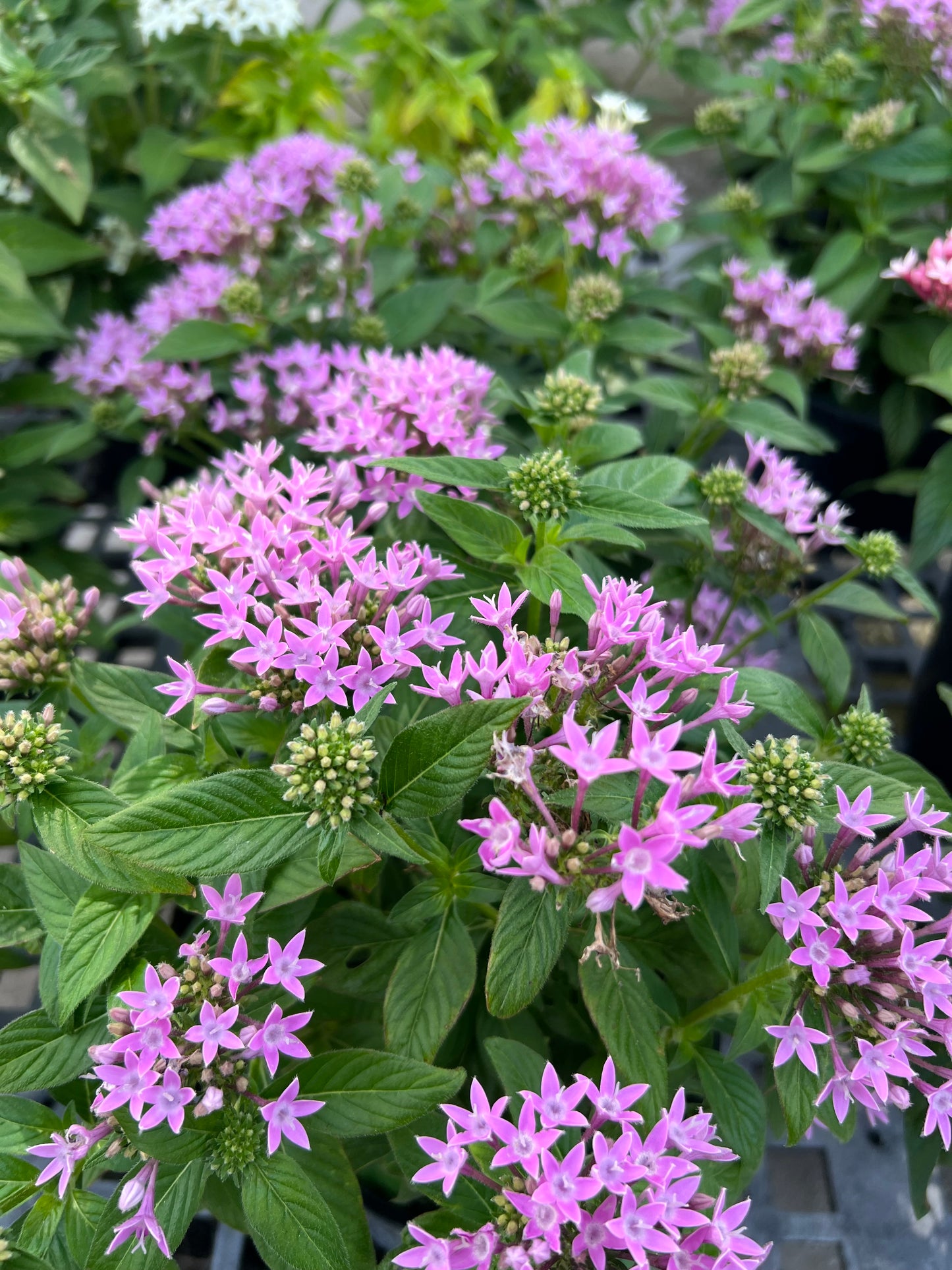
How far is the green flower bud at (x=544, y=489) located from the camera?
0.92 metres

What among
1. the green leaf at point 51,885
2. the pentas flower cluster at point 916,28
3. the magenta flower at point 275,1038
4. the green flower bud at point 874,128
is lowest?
the green leaf at point 51,885

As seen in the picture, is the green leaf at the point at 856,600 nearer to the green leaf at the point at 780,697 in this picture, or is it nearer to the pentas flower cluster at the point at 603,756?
the green leaf at the point at 780,697

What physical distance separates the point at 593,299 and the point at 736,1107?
3.67 ft

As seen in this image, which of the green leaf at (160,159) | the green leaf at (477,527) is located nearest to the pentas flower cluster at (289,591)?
the green leaf at (477,527)

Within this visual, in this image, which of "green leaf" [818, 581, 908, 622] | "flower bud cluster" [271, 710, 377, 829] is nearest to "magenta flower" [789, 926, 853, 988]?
"flower bud cluster" [271, 710, 377, 829]

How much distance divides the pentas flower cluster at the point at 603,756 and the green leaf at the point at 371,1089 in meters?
0.17

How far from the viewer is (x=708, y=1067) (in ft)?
2.85

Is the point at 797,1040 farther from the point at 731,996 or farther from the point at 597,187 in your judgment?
the point at 597,187

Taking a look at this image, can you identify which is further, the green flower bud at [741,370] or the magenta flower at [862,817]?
the green flower bud at [741,370]

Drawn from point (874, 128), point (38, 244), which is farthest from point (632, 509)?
point (38, 244)

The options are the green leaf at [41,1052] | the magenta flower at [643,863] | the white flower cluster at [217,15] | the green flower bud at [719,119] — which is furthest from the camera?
the green flower bud at [719,119]

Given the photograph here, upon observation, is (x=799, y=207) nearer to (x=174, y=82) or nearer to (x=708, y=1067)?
(x=174, y=82)

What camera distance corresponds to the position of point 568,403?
1103 millimetres

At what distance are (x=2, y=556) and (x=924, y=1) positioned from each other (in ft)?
5.64
